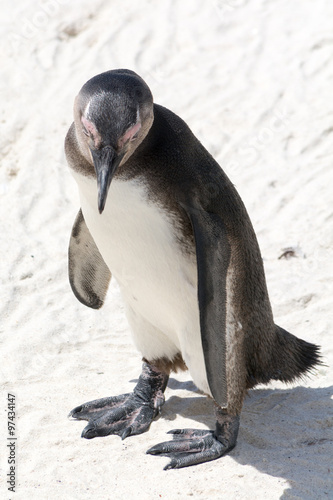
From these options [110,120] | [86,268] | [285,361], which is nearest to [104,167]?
[110,120]

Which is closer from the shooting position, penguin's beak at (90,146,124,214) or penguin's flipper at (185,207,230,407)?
penguin's beak at (90,146,124,214)

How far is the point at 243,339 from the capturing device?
2.90 meters

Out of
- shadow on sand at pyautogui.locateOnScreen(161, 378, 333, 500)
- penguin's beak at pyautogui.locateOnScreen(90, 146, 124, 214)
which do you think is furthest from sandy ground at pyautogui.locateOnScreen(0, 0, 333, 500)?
penguin's beak at pyautogui.locateOnScreen(90, 146, 124, 214)

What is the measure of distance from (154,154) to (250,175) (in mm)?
2660

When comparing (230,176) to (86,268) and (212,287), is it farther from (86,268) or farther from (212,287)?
(212,287)

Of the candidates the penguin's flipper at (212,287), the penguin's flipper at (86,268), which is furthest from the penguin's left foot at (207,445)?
the penguin's flipper at (86,268)

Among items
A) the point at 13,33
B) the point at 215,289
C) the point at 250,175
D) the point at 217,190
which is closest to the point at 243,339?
the point at 215,289

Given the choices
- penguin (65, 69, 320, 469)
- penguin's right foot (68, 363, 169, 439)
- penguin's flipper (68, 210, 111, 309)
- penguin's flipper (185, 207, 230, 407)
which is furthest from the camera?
penguin's flipper (68, 210, 111, 309)

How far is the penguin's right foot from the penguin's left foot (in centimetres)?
22

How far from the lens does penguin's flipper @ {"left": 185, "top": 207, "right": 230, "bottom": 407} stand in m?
2.61

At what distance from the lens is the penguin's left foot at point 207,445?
9.62ft

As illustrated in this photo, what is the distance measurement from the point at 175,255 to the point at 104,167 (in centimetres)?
55

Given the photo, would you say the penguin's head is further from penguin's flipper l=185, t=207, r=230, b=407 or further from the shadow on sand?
the shadow on sand

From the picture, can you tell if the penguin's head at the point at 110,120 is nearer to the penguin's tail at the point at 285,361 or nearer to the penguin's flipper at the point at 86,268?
the penguin's flipper at the point at 86,268
